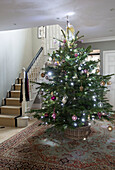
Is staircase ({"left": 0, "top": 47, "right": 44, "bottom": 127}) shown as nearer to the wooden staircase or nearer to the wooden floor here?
the wooden staircase

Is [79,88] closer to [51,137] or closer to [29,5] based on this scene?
[51,137]

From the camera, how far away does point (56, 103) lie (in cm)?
289

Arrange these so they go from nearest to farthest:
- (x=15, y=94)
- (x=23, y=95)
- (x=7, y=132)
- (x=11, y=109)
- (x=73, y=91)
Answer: (x=73, y=91) → (x=7, y=132) → (x=23, y=95) → (x=11, y=109) → (x=15, y=94)

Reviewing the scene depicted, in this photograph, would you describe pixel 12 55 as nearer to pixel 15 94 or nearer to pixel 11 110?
pixel 15 94

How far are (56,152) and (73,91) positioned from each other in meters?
1.14

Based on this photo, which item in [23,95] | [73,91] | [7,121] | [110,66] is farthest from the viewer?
[110,66]

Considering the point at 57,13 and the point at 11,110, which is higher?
the point at 57,13

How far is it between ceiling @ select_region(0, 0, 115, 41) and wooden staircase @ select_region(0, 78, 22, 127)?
1995 mm

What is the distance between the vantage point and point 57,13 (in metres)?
2.81

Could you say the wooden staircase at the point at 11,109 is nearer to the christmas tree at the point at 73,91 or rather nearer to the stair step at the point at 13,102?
the stair step at the point at 13,102

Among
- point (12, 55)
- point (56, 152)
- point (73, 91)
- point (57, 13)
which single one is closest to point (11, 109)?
point (12, 55)

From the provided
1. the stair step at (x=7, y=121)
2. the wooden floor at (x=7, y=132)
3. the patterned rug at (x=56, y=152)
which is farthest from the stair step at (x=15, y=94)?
the patterned rug at (x=56, y=152)

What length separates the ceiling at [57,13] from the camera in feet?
7.79

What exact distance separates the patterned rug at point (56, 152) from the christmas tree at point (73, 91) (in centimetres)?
36
